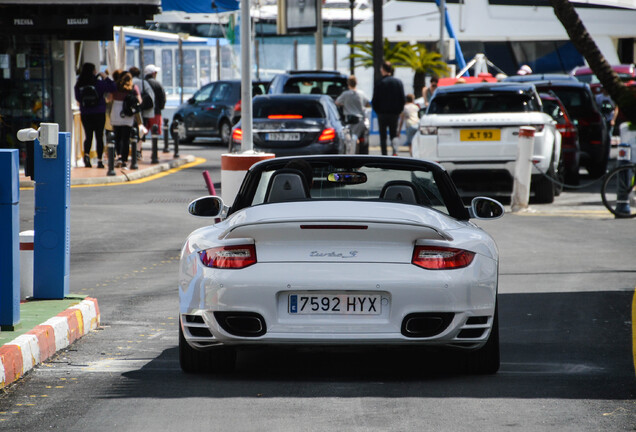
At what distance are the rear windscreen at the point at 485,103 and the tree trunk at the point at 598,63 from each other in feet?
29.0

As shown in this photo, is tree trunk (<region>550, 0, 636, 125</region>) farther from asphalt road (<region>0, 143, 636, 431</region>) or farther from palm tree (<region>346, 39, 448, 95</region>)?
palm tree (<region>346, 39, 448, 95</region>)

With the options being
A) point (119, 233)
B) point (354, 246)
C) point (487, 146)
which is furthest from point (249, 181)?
point (487, 146)

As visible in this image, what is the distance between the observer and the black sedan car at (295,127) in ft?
66.9

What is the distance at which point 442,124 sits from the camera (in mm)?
17875

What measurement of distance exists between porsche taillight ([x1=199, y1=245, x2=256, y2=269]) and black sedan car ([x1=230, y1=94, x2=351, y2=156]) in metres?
13.8

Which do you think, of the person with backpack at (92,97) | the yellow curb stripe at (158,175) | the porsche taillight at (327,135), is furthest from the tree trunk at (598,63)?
the person with backpack at (92,97)

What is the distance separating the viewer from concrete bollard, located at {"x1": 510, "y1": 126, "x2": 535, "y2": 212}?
17.2 m

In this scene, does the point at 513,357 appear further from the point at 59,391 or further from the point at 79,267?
the point at 79,267

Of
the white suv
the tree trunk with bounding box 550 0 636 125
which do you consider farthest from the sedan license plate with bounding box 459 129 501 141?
the tree trunk with bounding box 550 0 636 125

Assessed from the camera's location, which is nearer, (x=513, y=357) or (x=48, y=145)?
(x=513, y=357)

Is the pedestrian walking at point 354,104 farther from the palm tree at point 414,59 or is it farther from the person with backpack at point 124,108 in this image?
the palm tree at point 414,59

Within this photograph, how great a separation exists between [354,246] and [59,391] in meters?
1.69

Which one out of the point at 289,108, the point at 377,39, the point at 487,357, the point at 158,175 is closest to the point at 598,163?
the point at 289,108

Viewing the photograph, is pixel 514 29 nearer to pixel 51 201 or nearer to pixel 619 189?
pixel 619 189
